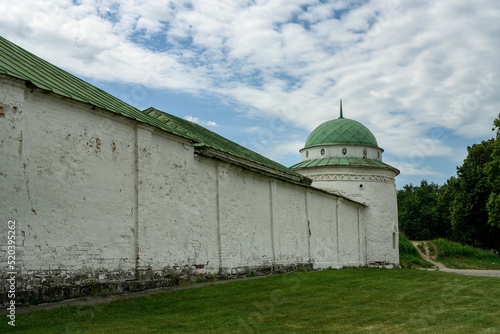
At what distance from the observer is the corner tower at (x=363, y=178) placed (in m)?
30.5

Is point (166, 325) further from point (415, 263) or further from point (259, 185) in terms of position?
point (415, 263)

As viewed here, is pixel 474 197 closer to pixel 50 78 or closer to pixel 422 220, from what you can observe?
pixel 422 220

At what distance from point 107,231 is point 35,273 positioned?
217 cm

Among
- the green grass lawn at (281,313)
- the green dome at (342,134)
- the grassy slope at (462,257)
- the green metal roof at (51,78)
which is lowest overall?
the grassy slope at (462,257)

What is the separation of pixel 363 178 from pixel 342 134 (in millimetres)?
3328

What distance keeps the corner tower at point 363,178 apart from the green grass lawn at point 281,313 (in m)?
16.5

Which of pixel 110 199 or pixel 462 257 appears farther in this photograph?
pixel 462 257

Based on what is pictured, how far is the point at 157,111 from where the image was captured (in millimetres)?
18422

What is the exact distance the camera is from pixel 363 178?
30.7m

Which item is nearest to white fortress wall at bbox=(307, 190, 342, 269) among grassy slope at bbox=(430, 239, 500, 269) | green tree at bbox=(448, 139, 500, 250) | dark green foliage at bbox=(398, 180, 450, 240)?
grassy slope at bbox=(430, 239, 500, 269)

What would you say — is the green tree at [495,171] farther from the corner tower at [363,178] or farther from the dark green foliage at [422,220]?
the dark green foliage at [422,220]

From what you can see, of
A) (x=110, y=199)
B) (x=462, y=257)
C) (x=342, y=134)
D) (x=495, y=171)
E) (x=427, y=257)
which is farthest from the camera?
(x=427, y=257)

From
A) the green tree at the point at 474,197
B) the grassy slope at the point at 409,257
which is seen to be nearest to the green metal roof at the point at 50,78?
the grassy slope at the point at 409,257

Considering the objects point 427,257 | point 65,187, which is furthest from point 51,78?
point 427,257
